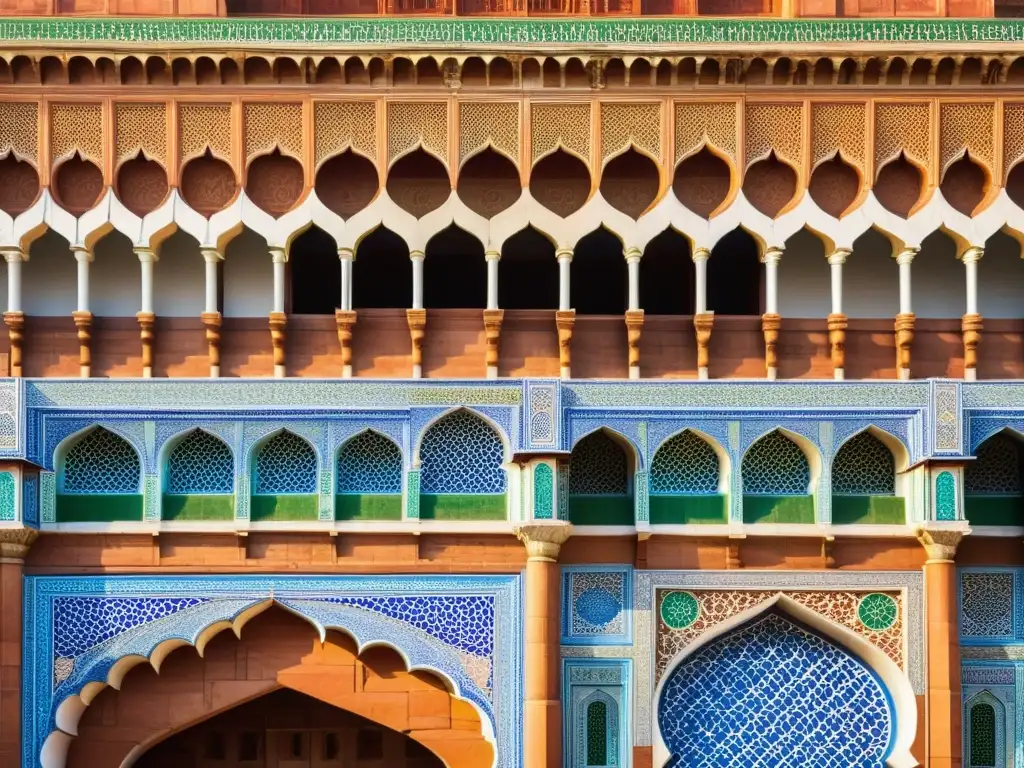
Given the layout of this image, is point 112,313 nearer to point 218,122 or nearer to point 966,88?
point 218,122

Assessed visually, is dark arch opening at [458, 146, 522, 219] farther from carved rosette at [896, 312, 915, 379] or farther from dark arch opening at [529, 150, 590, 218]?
carved rosette at [896, 312, 915, 379]

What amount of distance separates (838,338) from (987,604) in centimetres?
209

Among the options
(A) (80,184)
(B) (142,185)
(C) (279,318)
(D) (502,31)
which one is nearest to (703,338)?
(D) (502,31)

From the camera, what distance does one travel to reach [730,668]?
29.7ft

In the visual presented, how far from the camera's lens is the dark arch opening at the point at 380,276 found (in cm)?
1020

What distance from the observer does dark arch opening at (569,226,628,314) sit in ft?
33.7

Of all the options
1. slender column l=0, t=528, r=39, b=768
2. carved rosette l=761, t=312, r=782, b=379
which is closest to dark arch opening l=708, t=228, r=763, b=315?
carved rosette l=761, t=312, r=782, b=379

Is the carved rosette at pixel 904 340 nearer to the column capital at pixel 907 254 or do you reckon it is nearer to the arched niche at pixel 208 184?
the column capital at pixel 907 254

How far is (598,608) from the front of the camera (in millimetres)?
8961

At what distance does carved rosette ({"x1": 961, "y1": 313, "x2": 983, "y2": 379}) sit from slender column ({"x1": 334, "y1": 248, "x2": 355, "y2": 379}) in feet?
13.5

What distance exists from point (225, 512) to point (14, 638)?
1.55 meters

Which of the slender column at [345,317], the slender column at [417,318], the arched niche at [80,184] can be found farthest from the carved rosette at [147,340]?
the slender column at [417,318]

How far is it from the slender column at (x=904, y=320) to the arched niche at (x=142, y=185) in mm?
4984

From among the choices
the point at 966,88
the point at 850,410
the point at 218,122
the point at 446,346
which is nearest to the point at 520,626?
the point at 446,346
